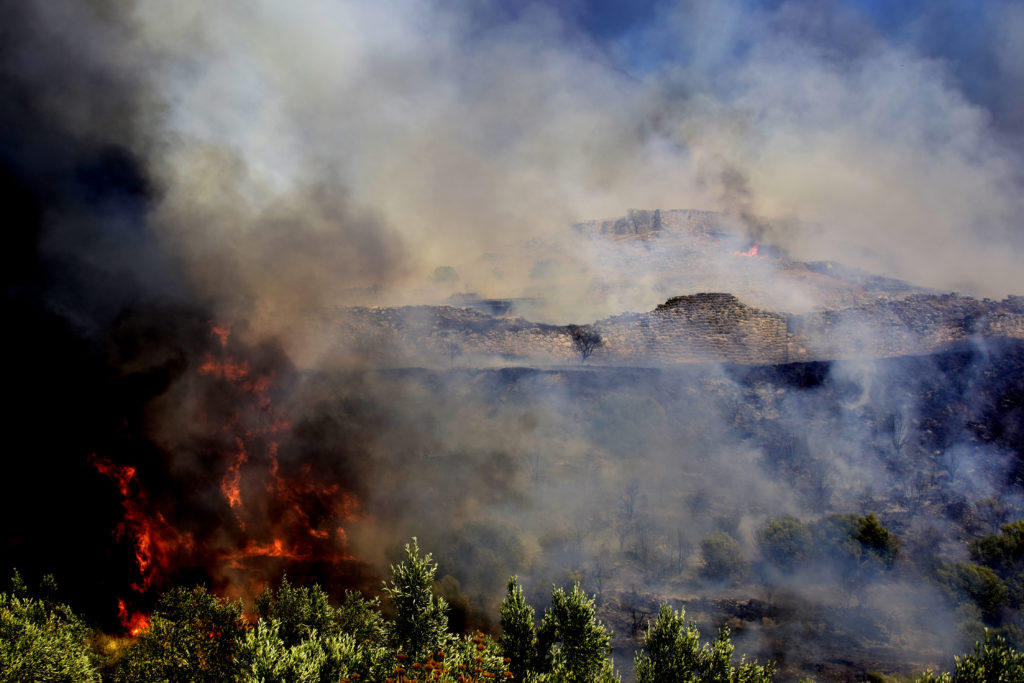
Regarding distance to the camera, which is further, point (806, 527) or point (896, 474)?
point (896, 474)

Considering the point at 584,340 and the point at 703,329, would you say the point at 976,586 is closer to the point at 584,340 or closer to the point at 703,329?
the point at 703,329

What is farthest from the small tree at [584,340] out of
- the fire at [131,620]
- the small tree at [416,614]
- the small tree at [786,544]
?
the fire at [131,620]

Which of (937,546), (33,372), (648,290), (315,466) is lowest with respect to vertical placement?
(937,546)

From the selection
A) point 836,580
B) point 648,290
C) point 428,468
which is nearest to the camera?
point 836,580

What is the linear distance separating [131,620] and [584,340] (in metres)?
32.7

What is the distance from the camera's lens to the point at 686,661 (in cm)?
1933

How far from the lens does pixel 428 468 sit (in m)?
35.5

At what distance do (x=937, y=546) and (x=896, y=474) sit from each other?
17.9 ft

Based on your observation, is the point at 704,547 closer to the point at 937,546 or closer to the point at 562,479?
the point at 562,479

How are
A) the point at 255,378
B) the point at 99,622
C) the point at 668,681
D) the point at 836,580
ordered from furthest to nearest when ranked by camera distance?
the point at 255,378
the point at 836,580
the point at 99,622
the point at 668,681

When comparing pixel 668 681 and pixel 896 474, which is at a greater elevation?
pixel 896 474

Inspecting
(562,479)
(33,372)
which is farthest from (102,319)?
(562,479)

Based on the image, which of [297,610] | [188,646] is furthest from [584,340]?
Result: [188,646]

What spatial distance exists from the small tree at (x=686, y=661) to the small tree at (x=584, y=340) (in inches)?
1003
